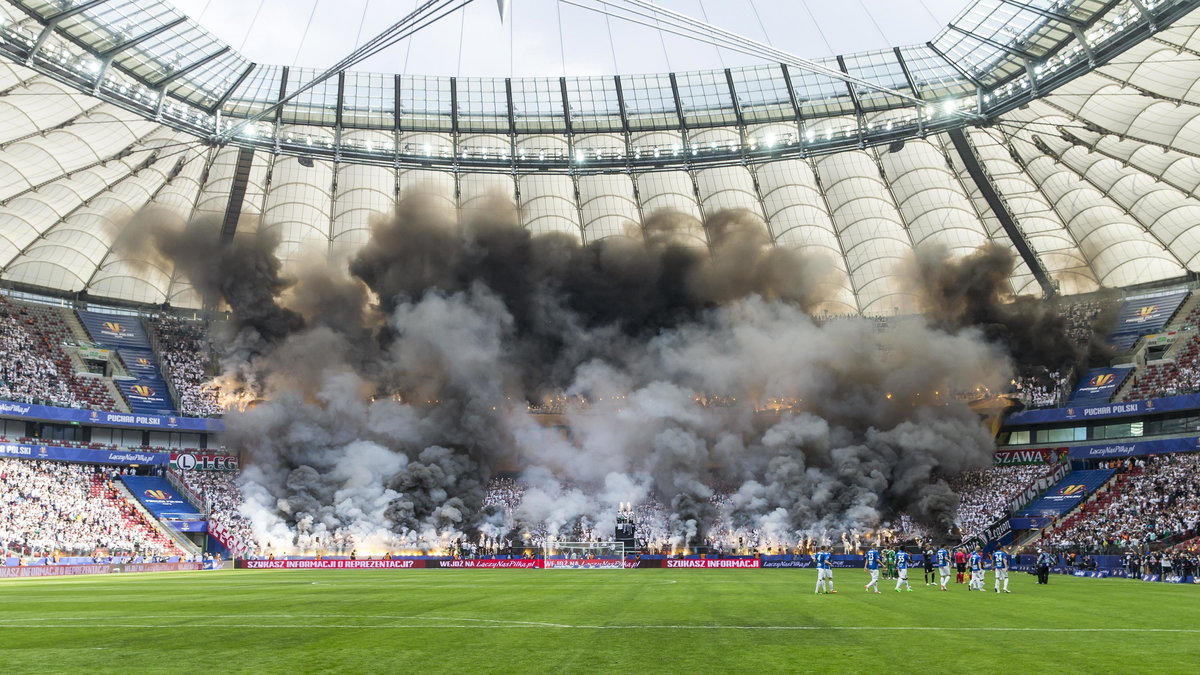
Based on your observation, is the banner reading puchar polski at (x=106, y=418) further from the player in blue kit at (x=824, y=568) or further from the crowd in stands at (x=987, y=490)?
the crowd in stands at (x=987, y=490)

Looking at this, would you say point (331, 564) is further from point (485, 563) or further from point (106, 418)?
point (106, 418)

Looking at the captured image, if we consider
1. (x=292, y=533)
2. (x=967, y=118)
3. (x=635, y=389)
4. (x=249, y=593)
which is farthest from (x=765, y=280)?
(x=249, y=593)

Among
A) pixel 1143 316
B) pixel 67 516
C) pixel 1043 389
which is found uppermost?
pixel 1143 316

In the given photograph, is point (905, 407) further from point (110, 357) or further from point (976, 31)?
point (110, 357)

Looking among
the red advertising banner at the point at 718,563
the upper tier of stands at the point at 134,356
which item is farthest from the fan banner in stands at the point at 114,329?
the red advertising banner at the point at 718,563

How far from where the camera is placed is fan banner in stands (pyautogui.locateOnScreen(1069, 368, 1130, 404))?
76.9 meters

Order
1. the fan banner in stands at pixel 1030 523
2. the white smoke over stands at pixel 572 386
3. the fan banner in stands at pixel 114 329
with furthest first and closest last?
the fan banner in stands at pixel 114 329, the white smoke over stands at pixel 572 386, the fan banner in stands at pixel 1030 523

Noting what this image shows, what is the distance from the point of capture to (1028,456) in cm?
7906

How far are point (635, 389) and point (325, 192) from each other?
31243mm

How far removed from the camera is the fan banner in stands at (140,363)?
82.1 m

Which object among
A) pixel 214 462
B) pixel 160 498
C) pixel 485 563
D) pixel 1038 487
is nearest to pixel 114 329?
pixel 214 462

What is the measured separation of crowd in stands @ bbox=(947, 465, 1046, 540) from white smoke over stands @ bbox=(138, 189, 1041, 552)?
1600 mm

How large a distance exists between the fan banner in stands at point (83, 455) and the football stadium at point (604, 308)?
316mm

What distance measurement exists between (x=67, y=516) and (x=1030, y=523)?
220 feet
